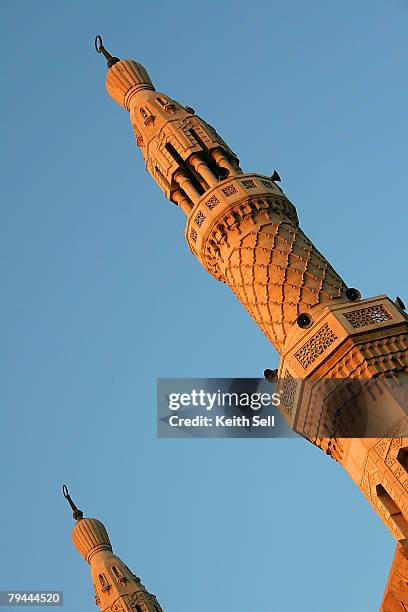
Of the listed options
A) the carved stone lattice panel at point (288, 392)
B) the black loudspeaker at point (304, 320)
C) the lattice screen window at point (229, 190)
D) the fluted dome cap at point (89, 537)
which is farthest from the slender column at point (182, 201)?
the fluted dome cap at point (89, 537)

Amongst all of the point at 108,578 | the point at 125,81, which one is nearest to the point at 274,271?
the point at 125,81

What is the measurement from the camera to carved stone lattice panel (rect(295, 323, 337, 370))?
10.5 m

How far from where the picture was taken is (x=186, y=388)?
11633 mm

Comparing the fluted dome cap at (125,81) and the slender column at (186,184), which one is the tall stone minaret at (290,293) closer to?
the slender column at (186,184)

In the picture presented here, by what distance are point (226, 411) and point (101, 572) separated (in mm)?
8731

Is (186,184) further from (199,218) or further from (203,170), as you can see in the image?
(199,218)

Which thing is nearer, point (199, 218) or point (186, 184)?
point (199, 218)

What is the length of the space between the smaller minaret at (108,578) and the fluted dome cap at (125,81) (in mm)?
9299

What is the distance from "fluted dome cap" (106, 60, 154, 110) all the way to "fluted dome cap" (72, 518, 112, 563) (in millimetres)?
9608

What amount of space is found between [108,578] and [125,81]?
967 cm

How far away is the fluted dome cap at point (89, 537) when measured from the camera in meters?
19.7

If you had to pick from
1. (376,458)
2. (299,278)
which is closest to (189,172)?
(299,278)

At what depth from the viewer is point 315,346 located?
34.7ft

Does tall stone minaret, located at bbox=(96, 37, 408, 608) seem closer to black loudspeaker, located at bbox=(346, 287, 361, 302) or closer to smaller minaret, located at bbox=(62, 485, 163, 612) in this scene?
black loudspeaker, located at bbox=(346, 287, 361, 302)
